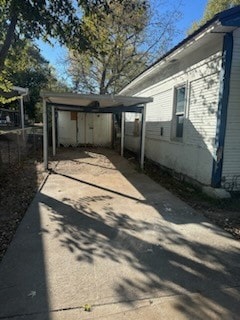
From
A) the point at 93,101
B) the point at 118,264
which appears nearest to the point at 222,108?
the point at 118,264

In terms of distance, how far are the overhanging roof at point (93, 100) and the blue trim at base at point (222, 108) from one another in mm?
3333

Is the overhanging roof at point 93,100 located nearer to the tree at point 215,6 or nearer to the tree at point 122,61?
the tree at point 122,61

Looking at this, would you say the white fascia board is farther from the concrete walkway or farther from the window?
the concrete walkway

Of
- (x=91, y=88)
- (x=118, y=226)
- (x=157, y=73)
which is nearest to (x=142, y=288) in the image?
(x=118, y=226)

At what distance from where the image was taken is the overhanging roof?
8527 mm

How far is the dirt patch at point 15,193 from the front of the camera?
435cm

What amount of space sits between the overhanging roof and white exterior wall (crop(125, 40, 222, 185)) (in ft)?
3.07

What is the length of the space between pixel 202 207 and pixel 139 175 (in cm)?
339

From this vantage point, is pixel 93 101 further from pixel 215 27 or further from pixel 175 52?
pixel 215 27

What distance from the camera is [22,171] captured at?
899 centimetres

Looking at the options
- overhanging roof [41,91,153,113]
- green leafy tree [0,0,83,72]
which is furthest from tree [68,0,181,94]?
green leafy tree [0,0,83,72]

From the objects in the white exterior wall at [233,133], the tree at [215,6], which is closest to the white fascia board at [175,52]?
the white exterior wall at [233,133]

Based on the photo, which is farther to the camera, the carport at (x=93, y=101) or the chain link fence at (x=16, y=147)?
the chain link fence at (x=16, y=147)

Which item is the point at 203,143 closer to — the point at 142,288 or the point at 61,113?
the point at 142,288
